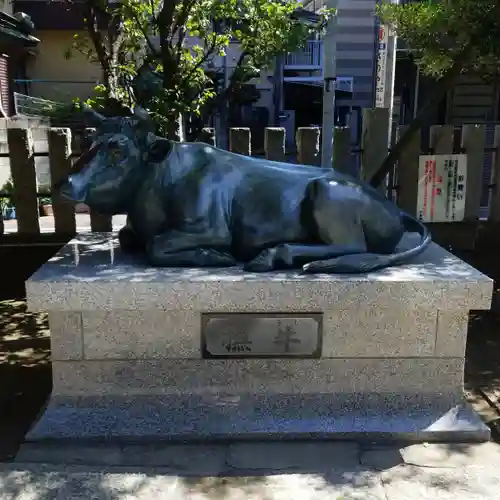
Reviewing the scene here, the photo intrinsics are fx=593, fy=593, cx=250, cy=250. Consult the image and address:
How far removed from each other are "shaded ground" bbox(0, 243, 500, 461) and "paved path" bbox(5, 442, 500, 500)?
17.0 inches

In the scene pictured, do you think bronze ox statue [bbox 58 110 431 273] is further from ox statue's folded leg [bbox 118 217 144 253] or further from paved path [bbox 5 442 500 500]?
paved path [bbox 5 442 500 500]

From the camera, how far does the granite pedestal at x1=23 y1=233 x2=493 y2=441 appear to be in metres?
3.17

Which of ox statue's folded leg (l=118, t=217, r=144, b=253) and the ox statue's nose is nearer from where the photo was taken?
the ox statue's nose

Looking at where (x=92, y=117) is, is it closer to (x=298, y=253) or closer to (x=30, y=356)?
(x=298, y=253)

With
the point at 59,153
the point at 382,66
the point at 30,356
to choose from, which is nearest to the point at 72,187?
the point at 30,356

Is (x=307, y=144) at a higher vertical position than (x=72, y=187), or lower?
higher

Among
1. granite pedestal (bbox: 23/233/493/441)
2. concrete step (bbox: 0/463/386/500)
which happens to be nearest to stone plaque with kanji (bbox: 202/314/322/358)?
granite pedestal (bbox: 23/233/493/441)

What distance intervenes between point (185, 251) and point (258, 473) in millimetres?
1247

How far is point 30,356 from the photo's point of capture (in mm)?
4594

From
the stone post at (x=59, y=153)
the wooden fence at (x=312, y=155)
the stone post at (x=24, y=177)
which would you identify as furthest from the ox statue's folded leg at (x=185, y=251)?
the stone post at (x=24, y=177)

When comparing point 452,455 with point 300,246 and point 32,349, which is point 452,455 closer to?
point 300,246

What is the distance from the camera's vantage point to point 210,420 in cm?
330

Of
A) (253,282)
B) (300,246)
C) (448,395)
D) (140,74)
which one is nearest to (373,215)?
(300,246)

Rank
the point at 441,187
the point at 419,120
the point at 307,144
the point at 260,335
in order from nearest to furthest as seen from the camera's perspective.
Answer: the point at 260,335 < the point at 419,120 < the point at 307,144 < the point at 441,187
